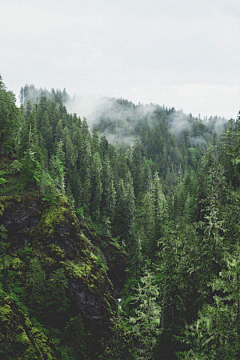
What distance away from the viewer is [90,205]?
64438 millimetres

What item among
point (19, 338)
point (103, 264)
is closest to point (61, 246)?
point (103, 264)

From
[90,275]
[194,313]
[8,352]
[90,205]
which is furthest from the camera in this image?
[90,205]

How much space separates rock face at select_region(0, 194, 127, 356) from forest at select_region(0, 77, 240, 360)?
0.15m

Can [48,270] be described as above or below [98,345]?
above

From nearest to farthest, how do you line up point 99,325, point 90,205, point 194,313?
1. point 194,313
2. point 99,325
3. point 90,205

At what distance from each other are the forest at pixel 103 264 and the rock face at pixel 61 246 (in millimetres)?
153

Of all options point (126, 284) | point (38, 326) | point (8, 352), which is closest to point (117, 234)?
point (126, 284)

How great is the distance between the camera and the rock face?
121 ft

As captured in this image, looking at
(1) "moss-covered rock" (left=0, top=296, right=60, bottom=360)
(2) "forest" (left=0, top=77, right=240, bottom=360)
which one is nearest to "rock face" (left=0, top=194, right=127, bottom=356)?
(2) "forest" (left=0, top=77, right=240, bottom=360)

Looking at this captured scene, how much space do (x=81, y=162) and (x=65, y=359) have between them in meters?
49.1

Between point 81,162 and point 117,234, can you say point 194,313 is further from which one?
point 81,162

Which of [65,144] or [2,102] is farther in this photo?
[65,144]

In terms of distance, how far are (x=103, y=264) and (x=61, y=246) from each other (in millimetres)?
12960

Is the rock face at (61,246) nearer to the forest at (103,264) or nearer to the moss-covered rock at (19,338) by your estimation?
the forest at (103,264)
